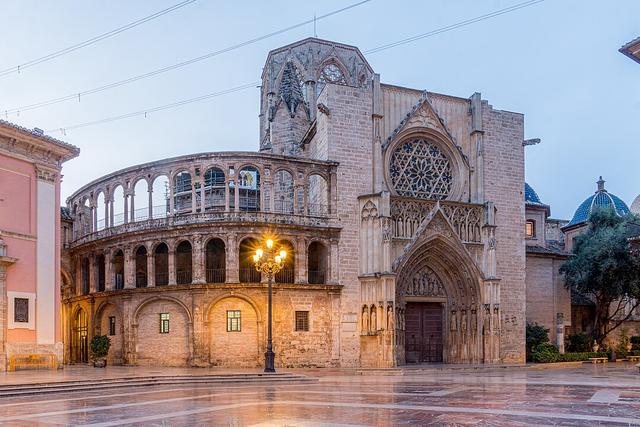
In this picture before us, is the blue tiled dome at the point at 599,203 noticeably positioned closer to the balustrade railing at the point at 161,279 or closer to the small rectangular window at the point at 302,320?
the small rectangular window at the point at 302,320

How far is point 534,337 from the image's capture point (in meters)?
42.5

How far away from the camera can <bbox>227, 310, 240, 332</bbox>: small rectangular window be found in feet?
118

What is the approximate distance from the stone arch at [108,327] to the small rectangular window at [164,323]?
264 cm

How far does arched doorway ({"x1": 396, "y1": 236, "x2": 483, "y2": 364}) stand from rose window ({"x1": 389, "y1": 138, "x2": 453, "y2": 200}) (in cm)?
319

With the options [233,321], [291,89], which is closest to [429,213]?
[233,321]

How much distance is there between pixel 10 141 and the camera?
98.2 feet

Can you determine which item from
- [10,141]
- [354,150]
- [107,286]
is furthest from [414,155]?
→ [10,141]

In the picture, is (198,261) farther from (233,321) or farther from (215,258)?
(233,321)

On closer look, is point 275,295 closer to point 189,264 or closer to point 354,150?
point 189,264

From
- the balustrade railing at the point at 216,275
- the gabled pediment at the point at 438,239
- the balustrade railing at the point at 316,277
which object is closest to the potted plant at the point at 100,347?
the balustrade railing at the point at 216,275

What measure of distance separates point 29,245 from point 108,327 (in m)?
10.4

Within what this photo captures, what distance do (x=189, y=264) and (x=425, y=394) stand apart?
20.5 m

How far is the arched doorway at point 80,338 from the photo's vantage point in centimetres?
4288

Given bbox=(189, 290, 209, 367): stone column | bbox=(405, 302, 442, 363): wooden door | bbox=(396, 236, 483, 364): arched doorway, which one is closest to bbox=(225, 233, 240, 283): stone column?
bbox=(189, 290, 209, 367): stone column
